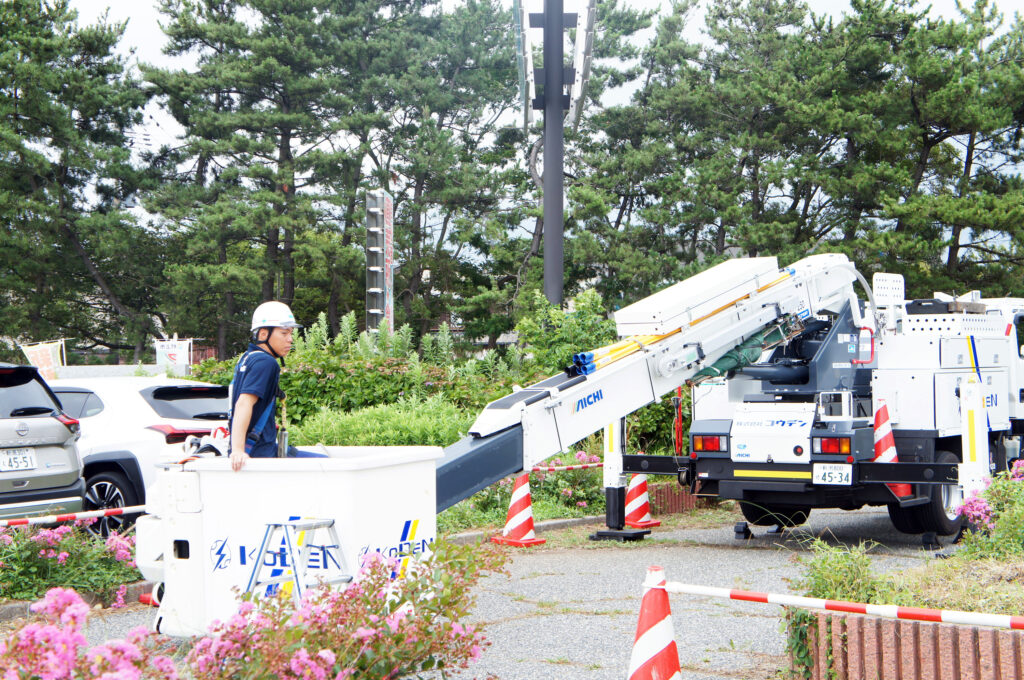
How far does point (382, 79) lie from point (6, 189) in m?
14.4

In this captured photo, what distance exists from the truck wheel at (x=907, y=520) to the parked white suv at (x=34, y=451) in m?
7.57

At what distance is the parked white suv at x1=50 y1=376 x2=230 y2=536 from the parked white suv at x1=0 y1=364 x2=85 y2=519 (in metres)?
0.78

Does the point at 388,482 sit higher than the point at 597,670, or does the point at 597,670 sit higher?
the point at 388,482

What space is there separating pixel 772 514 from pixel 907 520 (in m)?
1.36

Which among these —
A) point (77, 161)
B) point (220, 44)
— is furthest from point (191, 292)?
point (220, 44)

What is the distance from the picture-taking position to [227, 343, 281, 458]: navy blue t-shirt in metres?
6.06

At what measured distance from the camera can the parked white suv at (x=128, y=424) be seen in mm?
9781

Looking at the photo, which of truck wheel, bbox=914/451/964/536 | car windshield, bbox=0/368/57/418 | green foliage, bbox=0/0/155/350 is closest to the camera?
car windshield, bbox=0/368/57/418

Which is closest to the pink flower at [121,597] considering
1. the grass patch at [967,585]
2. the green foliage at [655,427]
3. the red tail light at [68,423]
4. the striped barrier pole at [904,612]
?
the red tail light at [68,423]

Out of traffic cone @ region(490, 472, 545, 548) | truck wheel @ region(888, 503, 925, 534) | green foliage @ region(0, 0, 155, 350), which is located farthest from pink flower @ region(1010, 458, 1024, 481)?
green foliage @ region(0, 0, 155, 350)

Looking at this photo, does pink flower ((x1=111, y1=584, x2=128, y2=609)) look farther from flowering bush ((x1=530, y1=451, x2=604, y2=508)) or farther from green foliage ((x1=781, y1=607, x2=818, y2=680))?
flowering bush ((x1=530, y1=451, x2=604, y2=508))

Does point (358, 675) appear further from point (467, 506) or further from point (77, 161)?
point (77, 161)

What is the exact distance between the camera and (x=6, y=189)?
1585 inches

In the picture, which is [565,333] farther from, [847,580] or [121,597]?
[847,580]
